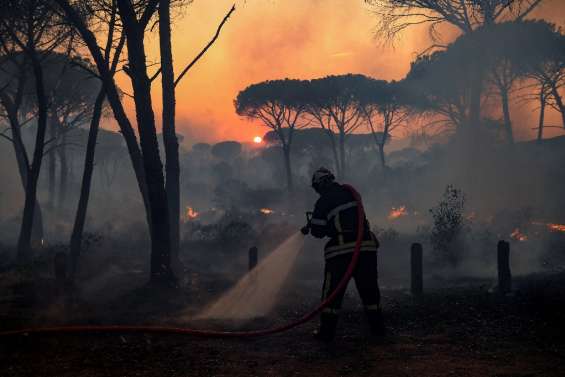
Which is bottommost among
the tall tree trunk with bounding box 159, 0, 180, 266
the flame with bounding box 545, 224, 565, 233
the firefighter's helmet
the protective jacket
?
the flame with bounding box 545, 224, 565, 233

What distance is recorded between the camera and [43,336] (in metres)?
5.38

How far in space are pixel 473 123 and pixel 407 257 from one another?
12914mm

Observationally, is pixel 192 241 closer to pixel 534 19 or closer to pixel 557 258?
pixel 557 258

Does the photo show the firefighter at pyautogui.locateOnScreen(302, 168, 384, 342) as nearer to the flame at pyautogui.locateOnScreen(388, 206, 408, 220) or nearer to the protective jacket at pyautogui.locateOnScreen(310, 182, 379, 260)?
the protective jacket at pyautogui.locateOnScreen(310, 182, 379, 260)

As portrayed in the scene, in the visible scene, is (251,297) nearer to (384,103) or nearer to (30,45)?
(30,45)

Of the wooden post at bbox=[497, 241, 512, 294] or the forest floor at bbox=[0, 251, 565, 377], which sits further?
the wooden post at bbox=[497, 241, 512, 294]

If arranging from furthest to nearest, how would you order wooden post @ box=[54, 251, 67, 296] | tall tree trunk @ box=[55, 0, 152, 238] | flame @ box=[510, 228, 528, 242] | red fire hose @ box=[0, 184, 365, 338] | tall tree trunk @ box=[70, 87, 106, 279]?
flame @ box=[510, 228, 528, 242] < tall tree trunk @ box=[70, 87, 106, 279] < tall tree trunk @ box=[55, 0, 152, 238] < wooden post @ box=[54, 251, 67, 296] < red fire hose @ box=[0, 184, 365, 338]

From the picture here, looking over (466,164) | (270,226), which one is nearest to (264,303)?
(270,226)

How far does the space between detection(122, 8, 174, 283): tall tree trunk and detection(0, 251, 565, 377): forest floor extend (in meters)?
1.84

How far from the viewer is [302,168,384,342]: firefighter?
5.39 metres

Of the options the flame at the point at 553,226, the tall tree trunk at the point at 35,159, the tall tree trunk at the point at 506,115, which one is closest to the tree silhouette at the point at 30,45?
the tall tree trunk at the point at 35,159

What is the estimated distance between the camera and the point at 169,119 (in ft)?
38.6

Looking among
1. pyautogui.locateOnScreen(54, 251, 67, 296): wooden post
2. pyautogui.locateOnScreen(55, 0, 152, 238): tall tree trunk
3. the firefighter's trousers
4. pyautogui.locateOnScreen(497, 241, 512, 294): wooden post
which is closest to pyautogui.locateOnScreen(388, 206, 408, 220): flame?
pyautogui.locateOnScreen(497, 241, 512, 294): wooden post

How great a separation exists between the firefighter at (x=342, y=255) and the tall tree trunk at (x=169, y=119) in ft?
22.3
